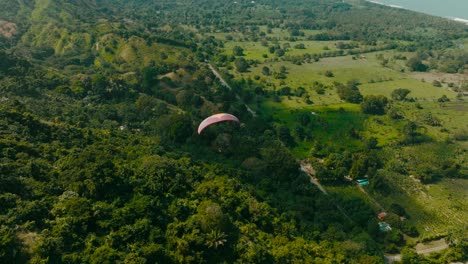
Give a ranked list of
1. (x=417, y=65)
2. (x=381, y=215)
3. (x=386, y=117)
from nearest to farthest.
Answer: (x=381, y=215)
(x=386, y=117)
(x=417, y=65)

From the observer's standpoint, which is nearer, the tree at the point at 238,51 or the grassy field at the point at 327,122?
the grassy field at the point at 327,122

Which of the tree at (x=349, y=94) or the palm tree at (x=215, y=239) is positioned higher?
the palm tree at (x=215, y=239)

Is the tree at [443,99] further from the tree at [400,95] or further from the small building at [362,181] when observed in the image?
the small building at [362,181]

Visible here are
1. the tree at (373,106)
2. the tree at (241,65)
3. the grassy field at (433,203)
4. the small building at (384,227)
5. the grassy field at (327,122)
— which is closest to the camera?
the small building at (384,227)

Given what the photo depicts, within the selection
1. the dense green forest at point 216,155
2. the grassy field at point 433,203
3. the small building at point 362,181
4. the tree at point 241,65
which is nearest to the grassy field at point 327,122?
the dense green forest at point 216,155

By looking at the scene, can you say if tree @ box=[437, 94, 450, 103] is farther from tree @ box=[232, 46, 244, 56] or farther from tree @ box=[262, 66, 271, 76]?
tree @ box=[232, 46, 244, 56]

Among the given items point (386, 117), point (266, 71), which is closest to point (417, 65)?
point (386, 117)

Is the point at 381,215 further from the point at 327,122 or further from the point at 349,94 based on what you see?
the point at 349,94

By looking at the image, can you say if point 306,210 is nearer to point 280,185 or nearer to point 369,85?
point 280,185

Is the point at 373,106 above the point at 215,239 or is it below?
below
